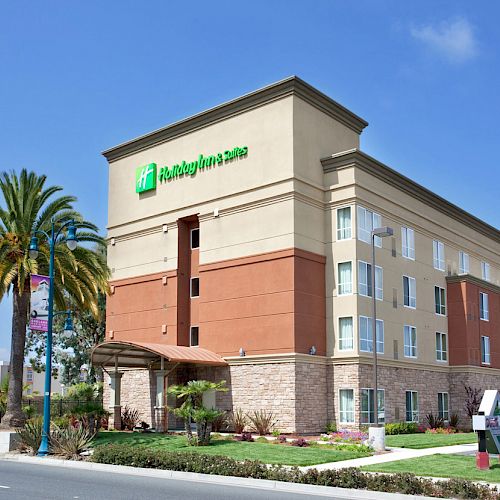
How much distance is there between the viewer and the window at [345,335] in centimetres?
3703

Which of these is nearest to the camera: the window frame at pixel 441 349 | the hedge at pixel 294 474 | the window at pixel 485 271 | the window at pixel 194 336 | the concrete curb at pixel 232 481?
the hedge at pixel 294 474

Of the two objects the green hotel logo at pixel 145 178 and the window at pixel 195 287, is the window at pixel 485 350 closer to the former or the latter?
the window at pixel 195 287

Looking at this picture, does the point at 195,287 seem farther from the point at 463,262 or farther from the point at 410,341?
the point at 463,262

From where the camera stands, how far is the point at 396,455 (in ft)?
86.0

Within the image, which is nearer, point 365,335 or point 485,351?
point 365,335

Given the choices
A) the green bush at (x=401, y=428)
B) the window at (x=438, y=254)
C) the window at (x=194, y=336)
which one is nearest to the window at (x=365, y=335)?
the green bush at (x=401, y=428)

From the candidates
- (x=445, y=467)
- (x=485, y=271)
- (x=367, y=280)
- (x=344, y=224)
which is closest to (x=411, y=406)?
(x=367, y=280)

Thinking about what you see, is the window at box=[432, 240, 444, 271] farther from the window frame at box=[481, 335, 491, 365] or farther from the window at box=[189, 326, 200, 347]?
the window at box=[189, 326, 200, 347]

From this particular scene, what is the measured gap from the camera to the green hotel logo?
43.9m

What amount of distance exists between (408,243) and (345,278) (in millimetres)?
7040

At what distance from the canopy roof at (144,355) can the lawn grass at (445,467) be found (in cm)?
1433

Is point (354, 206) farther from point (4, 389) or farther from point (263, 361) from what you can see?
point (4, 389)

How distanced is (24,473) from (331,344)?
65.4 ft

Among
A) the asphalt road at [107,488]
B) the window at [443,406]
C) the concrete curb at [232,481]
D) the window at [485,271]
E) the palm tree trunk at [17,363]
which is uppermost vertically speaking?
the window at [485,271]
